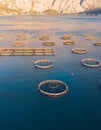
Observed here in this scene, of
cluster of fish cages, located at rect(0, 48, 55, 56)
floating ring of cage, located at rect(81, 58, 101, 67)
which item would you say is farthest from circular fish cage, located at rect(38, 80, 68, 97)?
cluster of fish cages, located at rect(0, 48, 55, 56)

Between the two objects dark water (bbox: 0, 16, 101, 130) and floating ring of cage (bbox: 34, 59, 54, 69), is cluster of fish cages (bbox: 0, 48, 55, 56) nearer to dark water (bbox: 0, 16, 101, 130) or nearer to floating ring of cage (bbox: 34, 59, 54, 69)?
dark water (bbox: 0, 16, 101, 130)

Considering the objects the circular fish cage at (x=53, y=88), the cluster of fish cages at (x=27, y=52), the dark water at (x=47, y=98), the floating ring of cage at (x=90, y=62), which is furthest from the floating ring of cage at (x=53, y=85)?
the cluster of fish cages at (x=27, y=52)

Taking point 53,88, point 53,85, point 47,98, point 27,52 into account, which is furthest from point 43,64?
point 47,98

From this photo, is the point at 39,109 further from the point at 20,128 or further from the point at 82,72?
the point at 82,72

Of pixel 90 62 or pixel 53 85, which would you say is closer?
pixel 53 85

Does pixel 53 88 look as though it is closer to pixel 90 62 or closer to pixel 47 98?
pixel 47 98

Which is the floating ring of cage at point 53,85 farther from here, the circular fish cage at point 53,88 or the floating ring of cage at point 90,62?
the floating ring of cage at point 90,62
